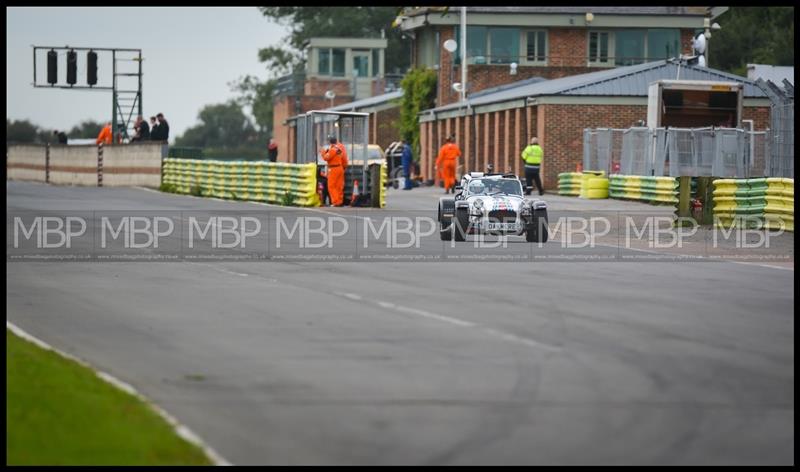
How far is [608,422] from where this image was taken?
8.83 m

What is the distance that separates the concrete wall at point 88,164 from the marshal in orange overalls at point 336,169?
16.0m

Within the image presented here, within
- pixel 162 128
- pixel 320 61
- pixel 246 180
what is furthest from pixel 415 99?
pixel 320 61

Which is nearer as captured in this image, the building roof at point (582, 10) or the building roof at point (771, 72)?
the building roof at point (771, 72)

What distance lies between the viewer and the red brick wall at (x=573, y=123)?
51125 mm

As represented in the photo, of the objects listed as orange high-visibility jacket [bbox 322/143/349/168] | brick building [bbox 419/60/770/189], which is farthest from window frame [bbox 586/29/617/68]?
orange high-visibility jacket [bbox 322/143/349/168]

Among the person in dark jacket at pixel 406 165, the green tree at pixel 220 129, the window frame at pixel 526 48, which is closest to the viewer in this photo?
the person in dark jacket at pixel 406 165

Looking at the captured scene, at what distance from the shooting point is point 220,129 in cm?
18562

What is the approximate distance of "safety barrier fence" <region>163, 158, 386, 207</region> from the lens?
38.1 metres

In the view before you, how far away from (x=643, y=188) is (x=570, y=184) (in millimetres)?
6455

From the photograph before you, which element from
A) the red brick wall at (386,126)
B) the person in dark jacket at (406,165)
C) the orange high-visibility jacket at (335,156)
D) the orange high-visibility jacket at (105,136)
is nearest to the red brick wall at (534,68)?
the person in dark jacket at (406,165)

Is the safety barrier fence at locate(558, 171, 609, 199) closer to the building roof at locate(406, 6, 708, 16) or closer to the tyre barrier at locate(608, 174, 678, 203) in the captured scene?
the tyre barrier at locate(608, 174, 678, 203)

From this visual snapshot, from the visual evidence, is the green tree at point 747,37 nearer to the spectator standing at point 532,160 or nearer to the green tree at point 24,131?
the spectator standing at point 532,160

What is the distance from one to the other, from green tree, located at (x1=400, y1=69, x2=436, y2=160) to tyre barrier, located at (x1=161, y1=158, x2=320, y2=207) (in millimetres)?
18934

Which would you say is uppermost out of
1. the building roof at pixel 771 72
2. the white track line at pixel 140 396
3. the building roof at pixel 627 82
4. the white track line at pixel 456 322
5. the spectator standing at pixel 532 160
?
the building roof at pixel 771 72
